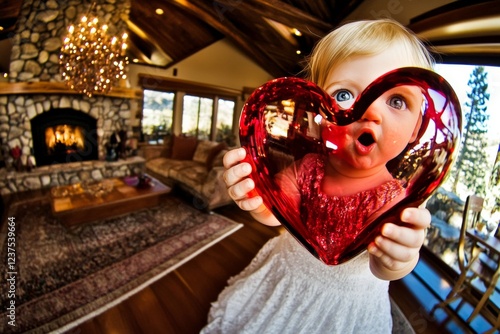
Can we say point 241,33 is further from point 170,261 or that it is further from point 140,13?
point 170,261

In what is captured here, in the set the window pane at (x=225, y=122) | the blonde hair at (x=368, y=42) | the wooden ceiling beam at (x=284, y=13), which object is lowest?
the window pane at (x=225, y=122)

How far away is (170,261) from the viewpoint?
232 cm

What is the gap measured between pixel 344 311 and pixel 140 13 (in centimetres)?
558

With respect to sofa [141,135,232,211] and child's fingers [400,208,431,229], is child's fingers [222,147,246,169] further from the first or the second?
sofa [141,135,232,211]

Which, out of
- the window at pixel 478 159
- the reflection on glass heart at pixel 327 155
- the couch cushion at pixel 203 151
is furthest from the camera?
the couch cushion at pixel 203 151

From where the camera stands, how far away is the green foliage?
1932 mm

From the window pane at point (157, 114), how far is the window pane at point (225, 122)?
138cm

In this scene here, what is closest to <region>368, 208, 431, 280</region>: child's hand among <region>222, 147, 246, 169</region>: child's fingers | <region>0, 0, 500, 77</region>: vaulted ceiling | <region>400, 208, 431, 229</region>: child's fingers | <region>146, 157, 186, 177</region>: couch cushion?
<region>400, 208, 431, 229</region>: child's fingers

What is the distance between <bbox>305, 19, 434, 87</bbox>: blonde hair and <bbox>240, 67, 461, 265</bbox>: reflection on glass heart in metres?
0.11

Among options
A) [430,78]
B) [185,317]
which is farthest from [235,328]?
[430,78]

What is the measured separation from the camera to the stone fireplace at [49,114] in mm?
3406

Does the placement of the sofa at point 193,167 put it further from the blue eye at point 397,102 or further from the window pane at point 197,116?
the blue eye at point 397,102

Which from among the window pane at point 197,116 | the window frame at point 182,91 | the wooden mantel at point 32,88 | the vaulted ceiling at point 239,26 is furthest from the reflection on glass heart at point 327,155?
the window pane at point 197,116

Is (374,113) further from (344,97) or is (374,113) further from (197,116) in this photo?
(197,116)
